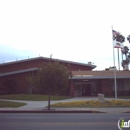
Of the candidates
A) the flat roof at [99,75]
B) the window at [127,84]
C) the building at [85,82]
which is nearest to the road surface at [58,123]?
the building at [85,82]

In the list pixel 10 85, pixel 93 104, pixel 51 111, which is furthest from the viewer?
pixel 10 85

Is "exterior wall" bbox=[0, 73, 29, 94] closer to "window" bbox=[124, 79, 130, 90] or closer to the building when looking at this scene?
the building

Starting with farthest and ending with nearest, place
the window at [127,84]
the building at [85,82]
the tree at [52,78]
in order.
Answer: the window at [127,84]
the building at [85,82]
the tree at [52,78]

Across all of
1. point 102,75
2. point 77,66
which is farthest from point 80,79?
point 77,66

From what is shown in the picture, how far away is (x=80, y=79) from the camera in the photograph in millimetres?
40844

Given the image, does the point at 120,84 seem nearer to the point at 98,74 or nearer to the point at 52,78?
the point at 98,74

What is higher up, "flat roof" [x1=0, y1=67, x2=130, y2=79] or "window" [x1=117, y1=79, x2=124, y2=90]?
"flat roof" [x1=0, y1=67, x2=130, y2=79]

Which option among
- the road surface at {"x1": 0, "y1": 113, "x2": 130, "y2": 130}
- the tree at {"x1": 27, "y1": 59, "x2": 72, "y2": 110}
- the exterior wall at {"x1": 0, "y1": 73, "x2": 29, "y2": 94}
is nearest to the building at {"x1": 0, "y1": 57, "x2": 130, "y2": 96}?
the exterior wall at {"x1": 0, "y1": 73, "x2": 29, "y2": 94}

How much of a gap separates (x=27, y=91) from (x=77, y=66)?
12844 mm

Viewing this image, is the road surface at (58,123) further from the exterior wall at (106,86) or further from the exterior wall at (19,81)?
the exterior wall at (19,81)

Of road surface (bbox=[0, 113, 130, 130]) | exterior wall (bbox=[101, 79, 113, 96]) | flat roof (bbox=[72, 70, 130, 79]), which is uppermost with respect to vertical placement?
flat roof (bbox=[72, 70, 130, 79])

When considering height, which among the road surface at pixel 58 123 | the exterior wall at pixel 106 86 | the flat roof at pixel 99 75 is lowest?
the road surface at pixel 58 123

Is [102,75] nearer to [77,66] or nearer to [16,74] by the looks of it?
[77,66]

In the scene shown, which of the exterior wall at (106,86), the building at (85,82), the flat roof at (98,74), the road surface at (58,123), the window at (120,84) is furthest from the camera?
the window at (120,84)
